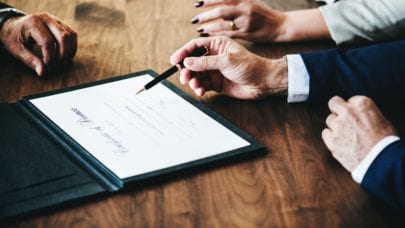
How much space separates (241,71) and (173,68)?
0.14 metres

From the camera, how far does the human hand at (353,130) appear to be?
97cm

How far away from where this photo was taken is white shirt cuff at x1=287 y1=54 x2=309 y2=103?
119cm

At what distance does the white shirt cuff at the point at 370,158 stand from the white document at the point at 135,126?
19cm

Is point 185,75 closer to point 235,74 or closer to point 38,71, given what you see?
point 235,74

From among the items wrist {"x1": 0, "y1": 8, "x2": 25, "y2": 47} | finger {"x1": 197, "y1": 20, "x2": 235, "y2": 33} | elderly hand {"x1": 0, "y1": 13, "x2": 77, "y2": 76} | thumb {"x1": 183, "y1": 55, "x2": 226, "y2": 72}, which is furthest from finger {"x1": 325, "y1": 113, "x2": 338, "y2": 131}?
wrist {"x1": 0, "y1": 8, "x2": 25, "y2": 47}

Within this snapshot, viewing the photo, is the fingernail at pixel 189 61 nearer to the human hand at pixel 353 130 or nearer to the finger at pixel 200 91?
the finger at pixel 200 91

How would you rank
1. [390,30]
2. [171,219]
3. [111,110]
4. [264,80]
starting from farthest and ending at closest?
[390,30]
[264,80]
[111,110]
[171,219]

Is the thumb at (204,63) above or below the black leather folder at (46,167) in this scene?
above

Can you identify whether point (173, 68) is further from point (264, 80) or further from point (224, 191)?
point (224, 191)

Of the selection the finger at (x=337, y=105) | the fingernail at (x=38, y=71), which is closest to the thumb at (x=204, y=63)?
the finger at (x=337, y=105)

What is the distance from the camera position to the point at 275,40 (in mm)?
1489

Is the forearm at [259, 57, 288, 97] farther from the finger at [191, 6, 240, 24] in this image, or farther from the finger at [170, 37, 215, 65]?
the finger at [191, 6, 240, 24]

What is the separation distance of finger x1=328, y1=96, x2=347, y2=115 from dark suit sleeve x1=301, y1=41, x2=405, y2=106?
9 centimetres

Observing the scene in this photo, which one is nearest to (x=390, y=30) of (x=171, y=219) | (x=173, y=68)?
(x=173, y=68)
